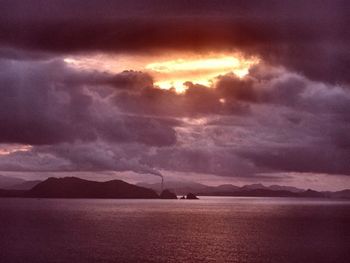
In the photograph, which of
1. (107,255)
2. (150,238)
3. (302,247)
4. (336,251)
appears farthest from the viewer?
(150,238)

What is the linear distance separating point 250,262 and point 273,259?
6.13 metres

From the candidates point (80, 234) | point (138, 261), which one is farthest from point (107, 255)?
point (80, 234)

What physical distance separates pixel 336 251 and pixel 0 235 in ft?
321

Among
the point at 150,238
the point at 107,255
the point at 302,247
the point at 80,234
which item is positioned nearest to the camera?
the point at 107,255

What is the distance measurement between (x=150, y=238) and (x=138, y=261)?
43.2 metres

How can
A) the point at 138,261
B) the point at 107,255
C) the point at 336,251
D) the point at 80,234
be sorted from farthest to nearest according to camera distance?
the point at 80,234 → the point at 336,251 → the point at 107,255 → the point at 138,261

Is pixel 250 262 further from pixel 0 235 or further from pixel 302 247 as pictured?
pixel 0 235

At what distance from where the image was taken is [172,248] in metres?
124

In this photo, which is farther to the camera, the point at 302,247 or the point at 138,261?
the point at 302,247

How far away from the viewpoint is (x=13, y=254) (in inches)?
4365

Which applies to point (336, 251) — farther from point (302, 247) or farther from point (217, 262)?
point (217, 262)

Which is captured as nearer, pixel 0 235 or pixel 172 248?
pixel 172 248

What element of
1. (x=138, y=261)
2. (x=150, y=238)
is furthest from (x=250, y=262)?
(x=150, y=238)

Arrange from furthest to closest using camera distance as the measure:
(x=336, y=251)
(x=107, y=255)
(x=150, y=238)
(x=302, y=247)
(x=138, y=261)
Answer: (x=150, y=238) < (x=302, y=247) < (x=336, y=251) < (x=107, y=255) < (x=138, y=261)
